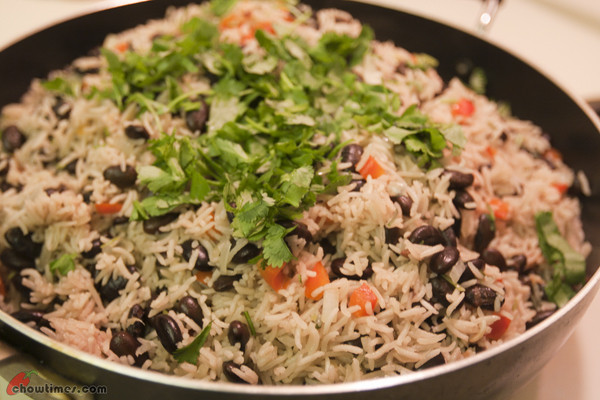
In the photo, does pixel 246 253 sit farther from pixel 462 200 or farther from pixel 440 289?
pixel 462 200

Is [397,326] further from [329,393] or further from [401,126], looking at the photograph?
[401,126]

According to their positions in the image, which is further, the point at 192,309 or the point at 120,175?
the point at 120,175

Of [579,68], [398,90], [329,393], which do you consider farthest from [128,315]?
[579,68]

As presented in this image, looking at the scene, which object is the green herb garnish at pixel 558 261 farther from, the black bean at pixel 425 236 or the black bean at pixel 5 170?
the black bean at pixel 5 170

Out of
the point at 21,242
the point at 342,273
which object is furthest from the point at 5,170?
the point at 342,273

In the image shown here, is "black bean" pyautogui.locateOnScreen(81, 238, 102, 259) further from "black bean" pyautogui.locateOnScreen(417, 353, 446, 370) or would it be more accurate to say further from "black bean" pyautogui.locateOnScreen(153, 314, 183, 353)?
"black bean" pyautogui.locateOnScreen(417, 353, 446, 370)

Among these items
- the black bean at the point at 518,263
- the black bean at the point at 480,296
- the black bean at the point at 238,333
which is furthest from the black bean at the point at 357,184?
the black bean at the point at 518,263
